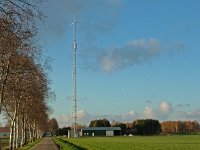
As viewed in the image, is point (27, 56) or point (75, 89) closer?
point (27, 56)

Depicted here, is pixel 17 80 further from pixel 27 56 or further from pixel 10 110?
pixel 10 110

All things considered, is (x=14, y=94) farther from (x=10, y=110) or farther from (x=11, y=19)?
(x=11, y=19)

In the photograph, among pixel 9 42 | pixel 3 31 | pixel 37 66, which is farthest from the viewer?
pixel 37 66

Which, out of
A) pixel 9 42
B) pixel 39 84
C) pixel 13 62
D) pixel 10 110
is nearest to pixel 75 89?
pixel 10 110

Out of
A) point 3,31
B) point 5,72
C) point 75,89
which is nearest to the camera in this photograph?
point 3,31

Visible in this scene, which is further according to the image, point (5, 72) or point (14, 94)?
point (14, 94)

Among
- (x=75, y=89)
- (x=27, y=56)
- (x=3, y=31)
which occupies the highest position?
(x=75, y=89)

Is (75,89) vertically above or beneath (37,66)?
above

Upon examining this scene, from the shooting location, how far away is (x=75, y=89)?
546ft

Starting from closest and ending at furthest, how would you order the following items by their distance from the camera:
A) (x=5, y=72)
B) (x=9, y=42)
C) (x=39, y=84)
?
(x=9, y=42) < (x=5, y=72) < (x=39, y=84)

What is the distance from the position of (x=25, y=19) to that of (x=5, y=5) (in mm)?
918

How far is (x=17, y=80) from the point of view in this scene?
131ft

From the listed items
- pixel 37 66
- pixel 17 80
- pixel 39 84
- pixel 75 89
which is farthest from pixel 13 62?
pixel 75 89

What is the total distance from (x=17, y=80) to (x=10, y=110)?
23.0 meters
